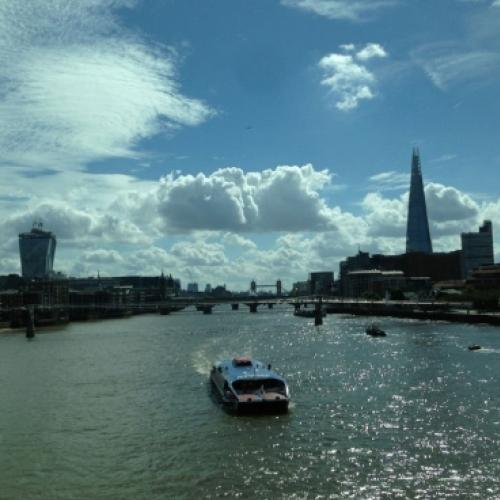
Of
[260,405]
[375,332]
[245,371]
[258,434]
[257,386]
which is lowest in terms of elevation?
[258,434]

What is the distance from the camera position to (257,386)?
Answer: 54531mm

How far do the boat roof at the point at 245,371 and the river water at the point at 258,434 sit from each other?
2.83 metres

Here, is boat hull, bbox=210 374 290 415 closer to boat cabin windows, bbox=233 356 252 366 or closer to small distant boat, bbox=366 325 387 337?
boat cabin windows, bbox=233 356 252 366

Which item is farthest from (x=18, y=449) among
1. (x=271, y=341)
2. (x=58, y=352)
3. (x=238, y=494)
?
(x=271, y=341)

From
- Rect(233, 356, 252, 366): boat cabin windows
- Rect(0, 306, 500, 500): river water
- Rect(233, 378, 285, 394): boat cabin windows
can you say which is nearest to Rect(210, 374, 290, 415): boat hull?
Rect(0, 306, 500, 500): river water

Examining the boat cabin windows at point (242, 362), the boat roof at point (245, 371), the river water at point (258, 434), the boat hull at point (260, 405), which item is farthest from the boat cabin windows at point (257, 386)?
the boat cabin windows at point (242, 362)

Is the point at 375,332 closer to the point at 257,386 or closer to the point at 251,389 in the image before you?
the point at 257,386

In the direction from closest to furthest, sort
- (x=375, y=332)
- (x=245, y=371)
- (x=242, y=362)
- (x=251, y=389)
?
1. (x=251, y=389)
2. (x=245, y=371)
3. (x=242, y=362)
4. (x=375, y=332)

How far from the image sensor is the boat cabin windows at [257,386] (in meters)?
53.6

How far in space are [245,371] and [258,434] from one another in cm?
1522

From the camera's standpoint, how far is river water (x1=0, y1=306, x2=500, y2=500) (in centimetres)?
3259

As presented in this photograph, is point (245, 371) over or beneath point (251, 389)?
over

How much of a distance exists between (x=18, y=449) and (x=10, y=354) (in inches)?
2952

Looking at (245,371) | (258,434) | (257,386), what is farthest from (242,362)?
(258,434)
